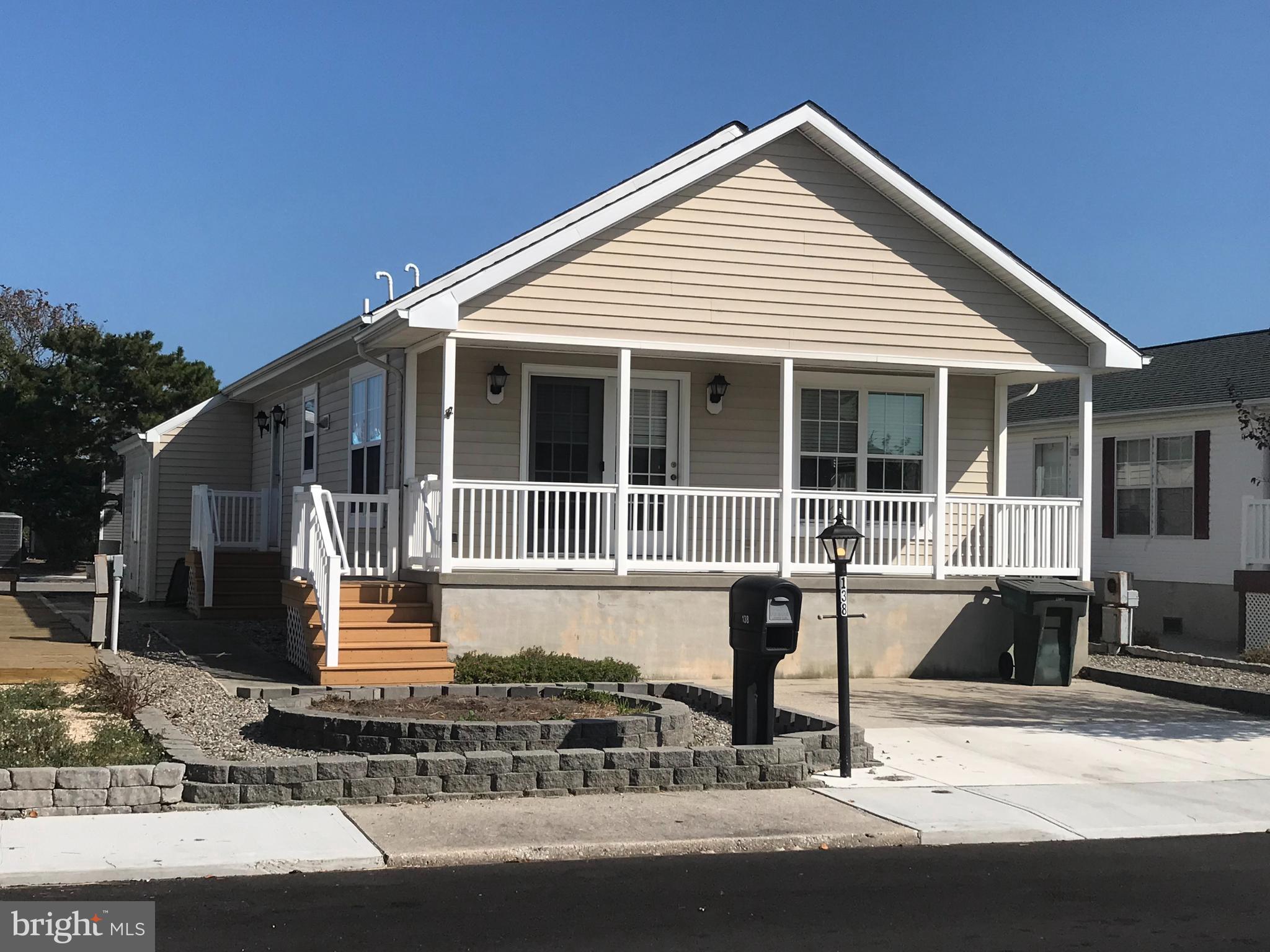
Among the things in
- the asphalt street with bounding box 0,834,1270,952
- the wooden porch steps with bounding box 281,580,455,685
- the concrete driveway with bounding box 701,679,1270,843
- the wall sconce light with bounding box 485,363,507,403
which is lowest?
the asphalt street with bounding box 0,834,1270,952

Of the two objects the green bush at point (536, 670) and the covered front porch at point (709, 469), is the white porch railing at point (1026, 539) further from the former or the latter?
the green bush at point (536, 670)

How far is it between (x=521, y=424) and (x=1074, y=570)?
6.55 metres

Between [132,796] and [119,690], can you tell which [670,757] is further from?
[119,690]

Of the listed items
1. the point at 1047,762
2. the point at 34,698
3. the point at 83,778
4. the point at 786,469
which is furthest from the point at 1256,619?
the point at 83,778

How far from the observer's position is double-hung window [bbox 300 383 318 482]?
18.6 metres

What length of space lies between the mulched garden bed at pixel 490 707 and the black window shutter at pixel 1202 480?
12.9 m

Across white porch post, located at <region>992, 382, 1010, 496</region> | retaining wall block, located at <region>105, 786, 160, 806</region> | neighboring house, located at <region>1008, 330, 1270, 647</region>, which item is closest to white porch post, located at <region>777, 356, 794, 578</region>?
white porch post, located at <region>992, 382, 1010, 496</region>

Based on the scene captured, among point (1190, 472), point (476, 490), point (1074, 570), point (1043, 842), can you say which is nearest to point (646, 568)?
point (476, 490)

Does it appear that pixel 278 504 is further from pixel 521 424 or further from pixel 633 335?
pixel 633 335

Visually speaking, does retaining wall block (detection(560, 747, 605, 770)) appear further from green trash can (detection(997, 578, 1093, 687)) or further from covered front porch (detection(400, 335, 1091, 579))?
green trash can (detection(997, 578, 1093, 687))

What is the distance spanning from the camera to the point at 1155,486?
21.4 meters

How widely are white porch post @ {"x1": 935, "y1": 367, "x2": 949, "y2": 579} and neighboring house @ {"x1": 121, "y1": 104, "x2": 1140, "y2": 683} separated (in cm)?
4

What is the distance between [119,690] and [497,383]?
5.59 meters

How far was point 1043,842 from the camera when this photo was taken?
310 inches
